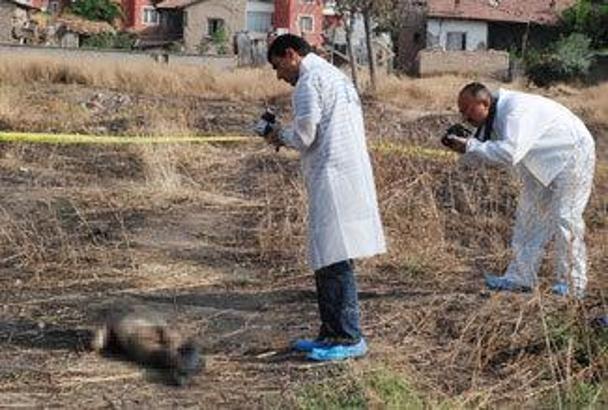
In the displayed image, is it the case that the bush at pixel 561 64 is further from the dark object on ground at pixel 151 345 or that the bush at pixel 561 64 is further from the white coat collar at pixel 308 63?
the dark object on ground at pixel 151 345

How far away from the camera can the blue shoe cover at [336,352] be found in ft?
19.1

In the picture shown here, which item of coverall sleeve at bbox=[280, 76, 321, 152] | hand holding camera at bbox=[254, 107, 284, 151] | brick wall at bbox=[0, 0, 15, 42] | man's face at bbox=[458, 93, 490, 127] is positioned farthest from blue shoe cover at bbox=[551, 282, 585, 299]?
brick wall at bbox=[0, 0, 15, 42]

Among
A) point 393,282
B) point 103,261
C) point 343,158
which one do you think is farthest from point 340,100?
point 103,261

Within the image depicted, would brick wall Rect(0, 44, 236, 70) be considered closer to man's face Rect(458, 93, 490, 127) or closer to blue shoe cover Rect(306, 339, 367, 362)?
man's face Rect(458, 93, 490, 127)

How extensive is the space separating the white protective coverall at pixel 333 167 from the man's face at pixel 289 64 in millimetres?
47

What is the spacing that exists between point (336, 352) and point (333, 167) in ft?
3.08

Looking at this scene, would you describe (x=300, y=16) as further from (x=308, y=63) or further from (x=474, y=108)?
(x=308, y=63)

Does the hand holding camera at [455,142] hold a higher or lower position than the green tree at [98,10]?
higher

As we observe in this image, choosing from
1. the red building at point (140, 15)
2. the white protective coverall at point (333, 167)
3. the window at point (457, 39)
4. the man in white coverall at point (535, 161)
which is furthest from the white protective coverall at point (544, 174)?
the red building at point (140, 15)

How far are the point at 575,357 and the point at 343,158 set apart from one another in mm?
1531

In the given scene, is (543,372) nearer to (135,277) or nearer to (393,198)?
(135,277)

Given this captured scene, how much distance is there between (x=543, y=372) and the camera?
557 cm

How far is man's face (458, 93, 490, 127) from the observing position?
7.08 metres

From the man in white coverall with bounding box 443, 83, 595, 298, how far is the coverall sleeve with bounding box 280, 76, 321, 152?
1.22 m
